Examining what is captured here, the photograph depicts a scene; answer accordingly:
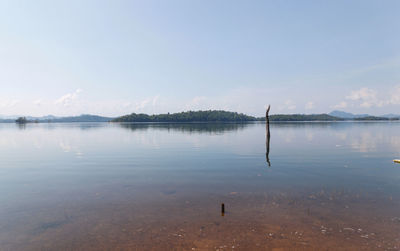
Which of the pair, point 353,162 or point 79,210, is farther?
point 353,162

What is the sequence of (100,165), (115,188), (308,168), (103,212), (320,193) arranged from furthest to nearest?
1. (100,165)
2. (308,168)
3. (115,188)
4. (320,193)
5. (103,212)

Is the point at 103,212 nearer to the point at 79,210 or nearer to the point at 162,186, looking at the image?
the point at 79,210

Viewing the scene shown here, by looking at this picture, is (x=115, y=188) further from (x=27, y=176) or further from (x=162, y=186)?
(x=27, y=176)

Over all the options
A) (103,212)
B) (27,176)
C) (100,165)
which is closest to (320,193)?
(103,212)

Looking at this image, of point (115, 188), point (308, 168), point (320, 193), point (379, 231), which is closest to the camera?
point (379, 231)

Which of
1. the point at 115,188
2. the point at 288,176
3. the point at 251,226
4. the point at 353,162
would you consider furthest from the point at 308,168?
the point at 115,188

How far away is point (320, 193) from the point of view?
16.5 metres

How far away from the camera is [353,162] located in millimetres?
28672

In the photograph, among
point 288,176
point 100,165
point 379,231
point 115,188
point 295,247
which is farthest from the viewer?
point 100,165

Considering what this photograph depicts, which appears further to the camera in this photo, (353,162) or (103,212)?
(353,162)

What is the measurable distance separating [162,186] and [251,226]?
9500 mm

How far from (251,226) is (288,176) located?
39.8 ft

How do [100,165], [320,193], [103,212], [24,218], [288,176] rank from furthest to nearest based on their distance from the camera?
[100,165] → [288,176] → [320,193] → [103,212] → [24,218]

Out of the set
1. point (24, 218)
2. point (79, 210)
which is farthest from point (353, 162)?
point (24, 218)
